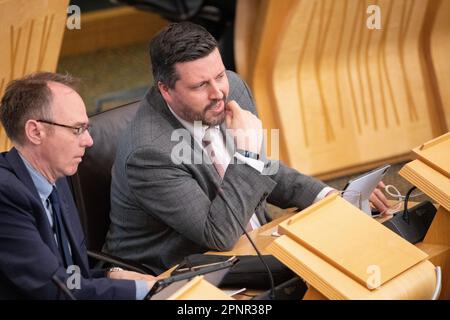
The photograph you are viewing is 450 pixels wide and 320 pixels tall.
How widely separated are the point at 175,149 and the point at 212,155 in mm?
170

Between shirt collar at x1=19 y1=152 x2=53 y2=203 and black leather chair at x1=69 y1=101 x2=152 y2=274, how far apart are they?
1.41 ft

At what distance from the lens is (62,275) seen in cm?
237

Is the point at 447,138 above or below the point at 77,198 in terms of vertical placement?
above

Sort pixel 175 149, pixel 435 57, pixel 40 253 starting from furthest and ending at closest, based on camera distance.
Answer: pixel 435 57, pixel 175 149, pixel 40 253

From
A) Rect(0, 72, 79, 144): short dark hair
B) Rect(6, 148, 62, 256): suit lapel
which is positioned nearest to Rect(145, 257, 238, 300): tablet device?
Rect(6, 148, 62, 256): suit lapel

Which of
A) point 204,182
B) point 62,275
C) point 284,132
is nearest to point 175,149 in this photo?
point 204,182

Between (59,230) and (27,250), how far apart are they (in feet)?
0.89

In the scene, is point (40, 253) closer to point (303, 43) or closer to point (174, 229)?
point (174, 229)

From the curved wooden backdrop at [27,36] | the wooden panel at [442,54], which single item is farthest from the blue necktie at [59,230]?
the wooden panel at [442,54]

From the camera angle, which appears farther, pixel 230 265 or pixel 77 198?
pixel 77 198

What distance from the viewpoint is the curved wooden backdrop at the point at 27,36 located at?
359 cm

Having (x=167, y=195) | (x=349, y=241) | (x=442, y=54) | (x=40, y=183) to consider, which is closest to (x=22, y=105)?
(x=40, y=183)

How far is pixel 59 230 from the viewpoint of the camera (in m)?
2.61

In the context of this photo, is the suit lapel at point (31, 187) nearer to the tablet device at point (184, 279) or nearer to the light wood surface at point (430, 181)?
the tablet device at point (184, 279)
